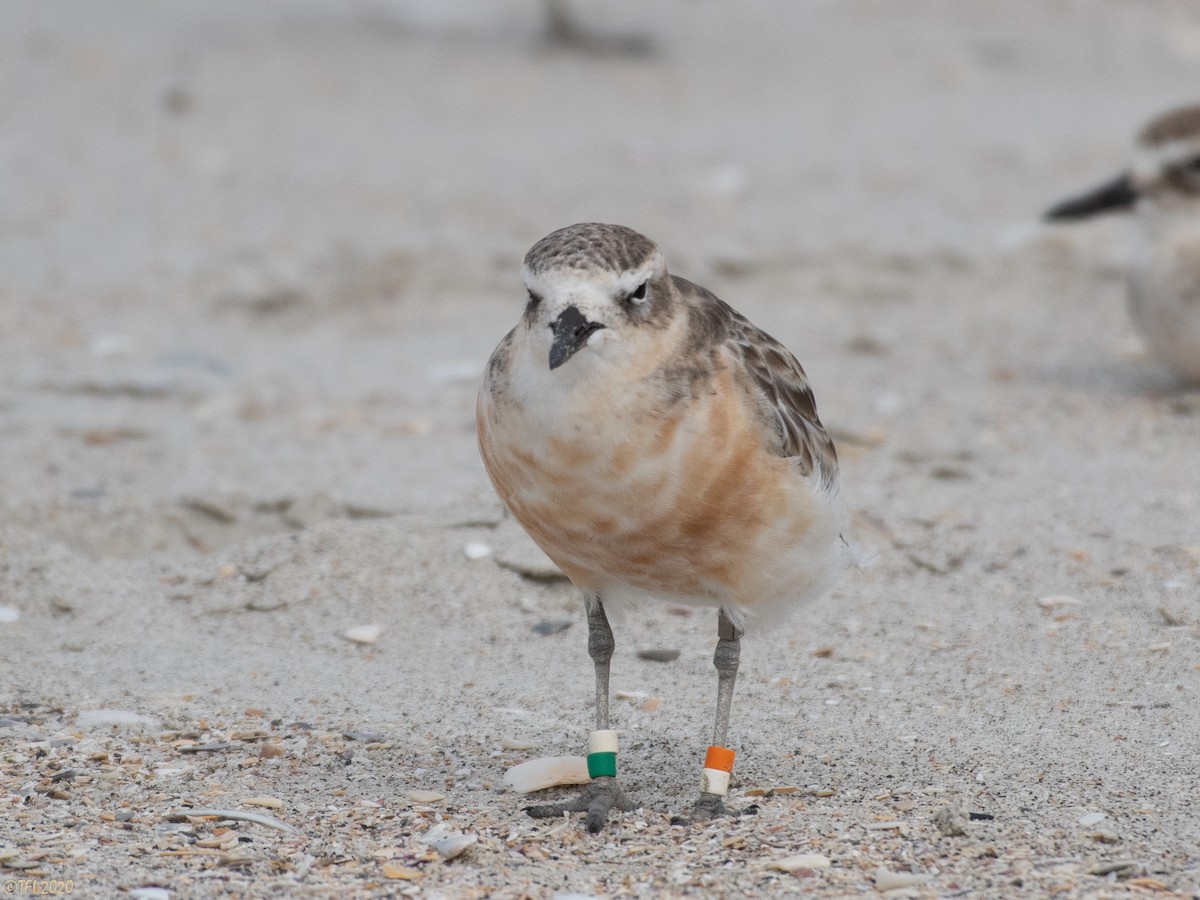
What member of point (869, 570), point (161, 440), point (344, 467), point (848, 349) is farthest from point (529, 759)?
point (848, 349)

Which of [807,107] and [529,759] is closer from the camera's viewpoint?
[529,759]

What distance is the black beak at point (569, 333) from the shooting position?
3.79 m

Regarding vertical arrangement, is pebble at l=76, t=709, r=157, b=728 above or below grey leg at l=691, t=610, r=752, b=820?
below

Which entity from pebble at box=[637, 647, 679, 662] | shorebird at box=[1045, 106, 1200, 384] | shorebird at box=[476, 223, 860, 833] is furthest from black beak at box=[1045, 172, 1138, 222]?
shorebird at box=[476, 223, 860, 833]

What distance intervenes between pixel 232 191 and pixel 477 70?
2516mm

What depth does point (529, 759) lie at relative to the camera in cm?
483

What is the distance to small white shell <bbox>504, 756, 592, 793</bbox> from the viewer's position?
4609 mm

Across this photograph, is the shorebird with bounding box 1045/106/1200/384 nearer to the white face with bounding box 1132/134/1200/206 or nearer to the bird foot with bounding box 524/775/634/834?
the white face with bounding box 1132/134/1200/206

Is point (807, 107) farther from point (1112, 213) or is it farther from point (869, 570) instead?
point (869, 570)

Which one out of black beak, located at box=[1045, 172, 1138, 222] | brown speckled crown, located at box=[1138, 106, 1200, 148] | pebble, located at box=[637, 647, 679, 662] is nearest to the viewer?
pebble, located at box=[637, 647, 679, 662]

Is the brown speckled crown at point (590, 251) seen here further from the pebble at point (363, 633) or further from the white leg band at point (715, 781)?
the pebble at point (363, 633)

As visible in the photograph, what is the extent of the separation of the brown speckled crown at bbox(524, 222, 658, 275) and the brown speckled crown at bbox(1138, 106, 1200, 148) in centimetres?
537

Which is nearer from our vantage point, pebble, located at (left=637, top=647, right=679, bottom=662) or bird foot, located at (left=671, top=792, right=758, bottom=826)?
bird foot, located at (left=671, top=792, right=758, bottom=826)

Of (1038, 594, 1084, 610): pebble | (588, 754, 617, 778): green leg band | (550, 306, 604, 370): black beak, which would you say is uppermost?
(550, 306, 604, 370): black beak
